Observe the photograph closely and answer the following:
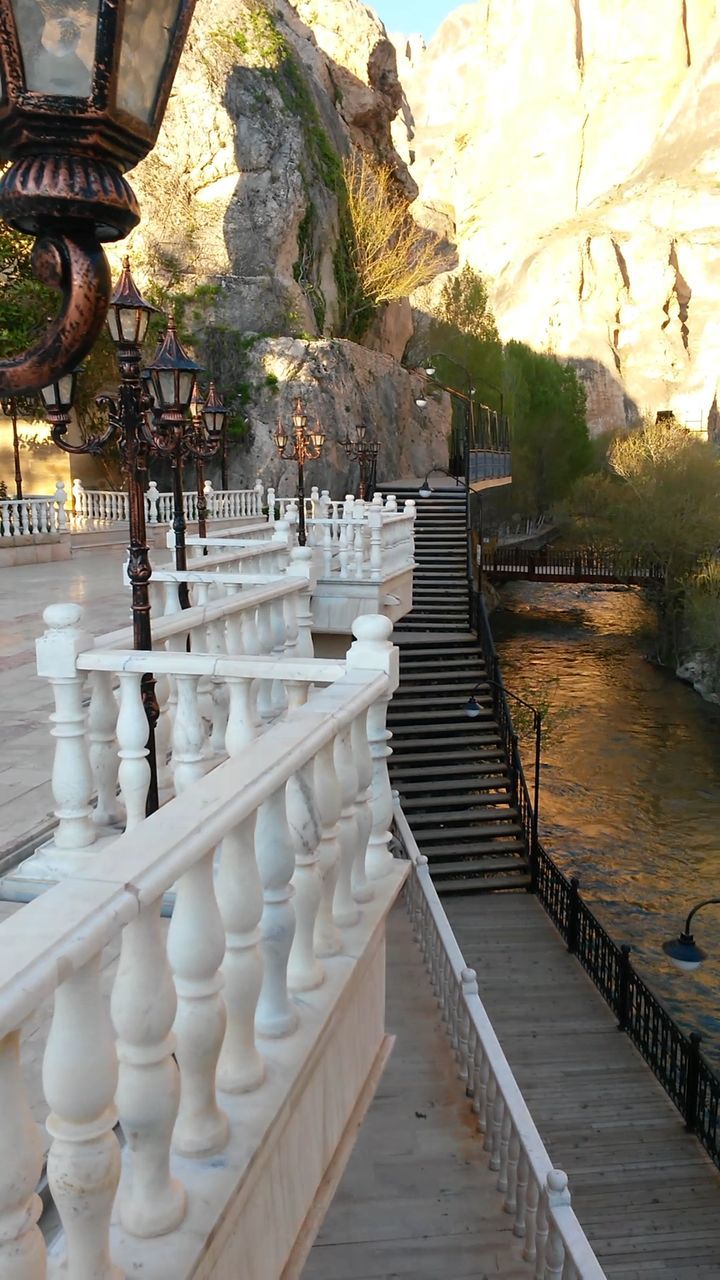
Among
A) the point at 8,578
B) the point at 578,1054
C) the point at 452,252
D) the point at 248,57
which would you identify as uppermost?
the point at 452,252

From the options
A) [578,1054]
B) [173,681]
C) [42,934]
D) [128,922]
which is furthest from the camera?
[578,1054]

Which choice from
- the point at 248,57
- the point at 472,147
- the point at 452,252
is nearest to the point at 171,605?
the point at 248,57

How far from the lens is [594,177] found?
298ft

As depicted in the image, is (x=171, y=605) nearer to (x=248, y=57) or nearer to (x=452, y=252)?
(x=248, y=57)

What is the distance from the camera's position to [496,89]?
102500 millimetres

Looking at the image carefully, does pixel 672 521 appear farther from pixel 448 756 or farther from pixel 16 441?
pixel 16 441

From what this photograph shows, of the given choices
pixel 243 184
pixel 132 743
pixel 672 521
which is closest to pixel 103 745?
pixel 132 743

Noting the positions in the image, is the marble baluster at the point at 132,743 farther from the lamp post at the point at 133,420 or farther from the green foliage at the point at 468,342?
the green foliage at the point at 468,342

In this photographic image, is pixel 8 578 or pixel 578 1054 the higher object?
pixel 8 578

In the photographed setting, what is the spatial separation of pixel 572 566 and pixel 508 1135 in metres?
34.3

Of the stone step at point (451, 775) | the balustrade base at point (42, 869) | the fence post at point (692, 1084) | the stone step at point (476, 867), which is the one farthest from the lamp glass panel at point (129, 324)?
the stone step at point (451, 775)

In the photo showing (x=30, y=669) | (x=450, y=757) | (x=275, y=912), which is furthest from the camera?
(x=450, y=757)

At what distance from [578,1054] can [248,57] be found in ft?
131

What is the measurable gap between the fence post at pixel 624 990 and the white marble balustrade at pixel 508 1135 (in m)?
3.08
